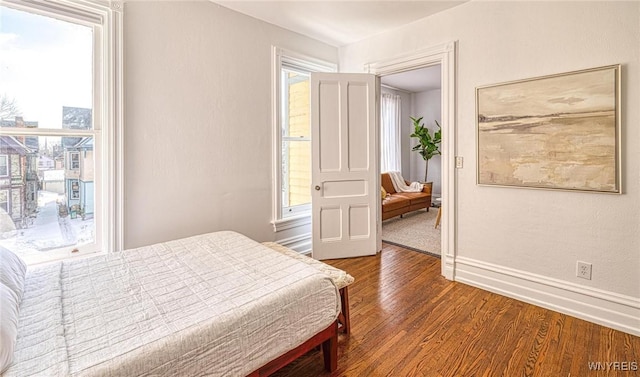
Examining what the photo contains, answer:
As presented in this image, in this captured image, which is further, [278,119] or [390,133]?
[390,133]

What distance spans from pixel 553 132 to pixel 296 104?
248 centimetres

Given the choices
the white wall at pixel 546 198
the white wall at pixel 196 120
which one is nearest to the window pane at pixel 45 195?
the white wall at pixel 196 120

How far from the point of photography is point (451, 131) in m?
2.78

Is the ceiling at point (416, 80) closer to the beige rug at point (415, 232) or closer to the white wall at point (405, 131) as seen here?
the white wall at point (405, 131)

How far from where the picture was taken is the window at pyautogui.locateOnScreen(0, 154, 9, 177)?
1938 mm

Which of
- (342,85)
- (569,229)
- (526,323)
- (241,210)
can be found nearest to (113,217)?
(241,210)

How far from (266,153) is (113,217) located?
1.46 m

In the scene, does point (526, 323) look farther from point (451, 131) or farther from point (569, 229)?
point (451, 131)

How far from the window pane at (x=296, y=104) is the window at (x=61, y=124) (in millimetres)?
1660

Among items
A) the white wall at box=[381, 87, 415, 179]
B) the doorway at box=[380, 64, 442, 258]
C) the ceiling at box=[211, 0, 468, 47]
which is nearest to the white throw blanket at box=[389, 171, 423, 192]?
Result: the doorway at box=[380, 64, 442, 258]

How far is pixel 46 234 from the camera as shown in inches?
83.7

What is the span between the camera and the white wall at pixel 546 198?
1995 millimetres

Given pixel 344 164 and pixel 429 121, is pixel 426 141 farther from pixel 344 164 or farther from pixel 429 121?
pixel 344 164

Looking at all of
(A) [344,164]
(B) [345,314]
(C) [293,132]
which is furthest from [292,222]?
(B) [345,314]
